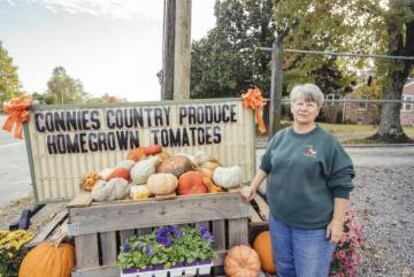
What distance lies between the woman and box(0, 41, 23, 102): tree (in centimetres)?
5895

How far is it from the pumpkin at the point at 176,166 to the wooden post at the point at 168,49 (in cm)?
209

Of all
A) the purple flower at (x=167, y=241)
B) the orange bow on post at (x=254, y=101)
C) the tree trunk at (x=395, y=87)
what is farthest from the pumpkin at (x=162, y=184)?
the tree trunk at (x=395, y=87)

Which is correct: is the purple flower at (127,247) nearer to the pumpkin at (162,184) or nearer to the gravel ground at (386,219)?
the pumpkin at (162,184)

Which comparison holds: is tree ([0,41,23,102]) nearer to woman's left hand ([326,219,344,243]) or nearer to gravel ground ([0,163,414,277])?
gravel ground ([0,163,414,277])

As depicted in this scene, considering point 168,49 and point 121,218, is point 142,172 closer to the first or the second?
point 121,218

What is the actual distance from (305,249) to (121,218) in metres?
1.35

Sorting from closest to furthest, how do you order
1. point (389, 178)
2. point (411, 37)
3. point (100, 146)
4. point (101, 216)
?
Answer: point (101, 216) → point (100, 146) → point (389, 178) → point (411, 37)

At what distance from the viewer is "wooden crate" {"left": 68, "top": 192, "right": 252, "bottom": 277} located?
2.53 metres

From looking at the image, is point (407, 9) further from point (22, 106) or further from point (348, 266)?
point (22, 106)

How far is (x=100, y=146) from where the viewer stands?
12.3 feet

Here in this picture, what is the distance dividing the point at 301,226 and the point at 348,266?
1135 millimetres

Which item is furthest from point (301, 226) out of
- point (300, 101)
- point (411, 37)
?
point (411, 37)

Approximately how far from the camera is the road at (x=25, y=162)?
715 centimetres

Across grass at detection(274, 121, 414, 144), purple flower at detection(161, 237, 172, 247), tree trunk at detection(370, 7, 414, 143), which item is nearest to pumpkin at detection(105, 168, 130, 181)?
purple flower at detection(161, 237, 172, 247)
